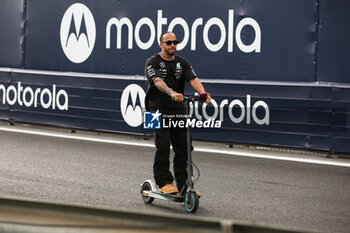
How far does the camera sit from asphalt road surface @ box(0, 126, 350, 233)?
7.75m

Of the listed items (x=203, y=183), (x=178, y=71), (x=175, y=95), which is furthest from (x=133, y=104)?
(x=175, y=95)

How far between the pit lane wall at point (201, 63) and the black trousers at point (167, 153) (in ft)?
14.7

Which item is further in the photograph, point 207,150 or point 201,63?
point 201,63

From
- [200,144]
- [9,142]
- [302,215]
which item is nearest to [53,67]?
[9,142]

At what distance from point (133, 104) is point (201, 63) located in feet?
5.36

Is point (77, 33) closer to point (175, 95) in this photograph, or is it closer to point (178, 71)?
point (178, 71)

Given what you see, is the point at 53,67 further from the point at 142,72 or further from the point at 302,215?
the point at 302,215

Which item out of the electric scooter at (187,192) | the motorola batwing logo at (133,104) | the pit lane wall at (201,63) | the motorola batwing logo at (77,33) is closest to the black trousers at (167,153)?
the electric scooter at (187,192)

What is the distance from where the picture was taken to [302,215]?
25.1ft

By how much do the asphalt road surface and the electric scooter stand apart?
0.39 ft

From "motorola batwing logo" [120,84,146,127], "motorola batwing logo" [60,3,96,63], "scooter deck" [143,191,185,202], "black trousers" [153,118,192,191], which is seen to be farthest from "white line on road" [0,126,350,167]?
"scooter deck" [143,191,185,202]

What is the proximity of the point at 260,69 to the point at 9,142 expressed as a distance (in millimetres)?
4720

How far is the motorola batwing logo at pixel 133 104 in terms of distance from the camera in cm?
1372

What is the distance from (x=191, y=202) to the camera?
7.48 metres
